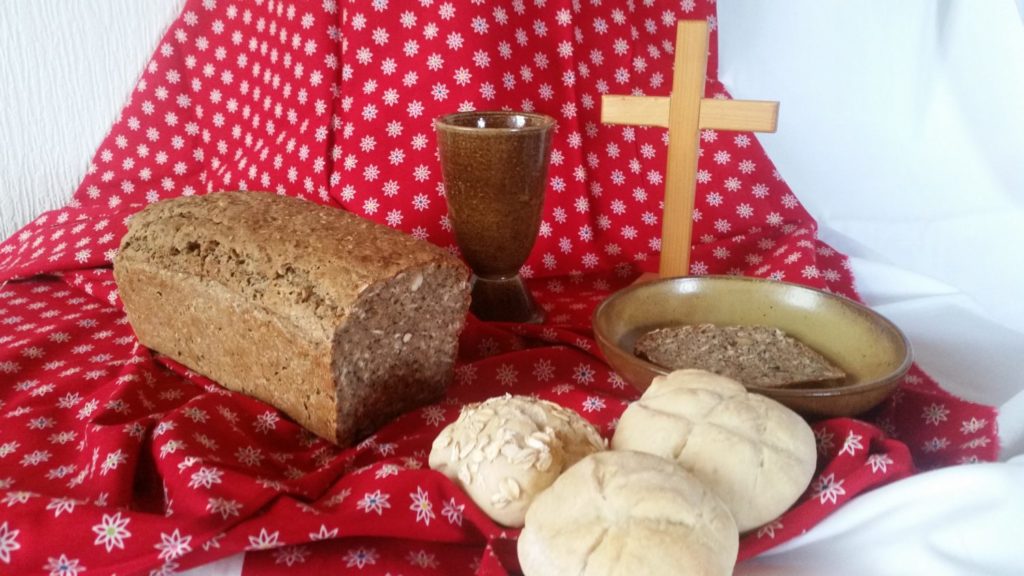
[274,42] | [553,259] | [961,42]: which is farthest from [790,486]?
[274,42]

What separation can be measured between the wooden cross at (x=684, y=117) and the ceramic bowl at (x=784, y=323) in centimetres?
11

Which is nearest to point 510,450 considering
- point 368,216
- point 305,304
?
point 305,304

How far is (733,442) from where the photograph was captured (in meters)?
0.74

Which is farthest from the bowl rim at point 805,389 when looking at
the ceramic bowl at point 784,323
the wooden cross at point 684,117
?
the wooden cross at point 684,117

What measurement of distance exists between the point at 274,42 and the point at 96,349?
2.36 ft

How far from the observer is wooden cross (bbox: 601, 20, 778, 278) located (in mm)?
1159

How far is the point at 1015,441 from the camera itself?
89 centimetres

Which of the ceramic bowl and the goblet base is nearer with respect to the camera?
the ceramic bowl

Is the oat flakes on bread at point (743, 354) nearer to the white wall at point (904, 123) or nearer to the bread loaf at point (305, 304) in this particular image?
the bread loaf at point (305, 304)

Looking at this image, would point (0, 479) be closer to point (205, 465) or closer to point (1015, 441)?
point (205, 465)

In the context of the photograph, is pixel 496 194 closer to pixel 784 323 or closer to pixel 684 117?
pixel 684 117

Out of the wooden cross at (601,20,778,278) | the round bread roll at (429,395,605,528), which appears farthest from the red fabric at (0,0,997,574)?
the wooden cross at (601,20,778,278)

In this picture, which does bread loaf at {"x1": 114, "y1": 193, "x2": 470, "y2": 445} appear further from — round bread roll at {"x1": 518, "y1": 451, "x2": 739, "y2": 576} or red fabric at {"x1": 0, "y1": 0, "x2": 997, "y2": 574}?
round bread roll at {"x1": 518, "y1": 451, "x2": 739, "y2": 576}

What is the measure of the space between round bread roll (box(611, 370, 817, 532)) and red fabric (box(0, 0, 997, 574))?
0.04 metres
